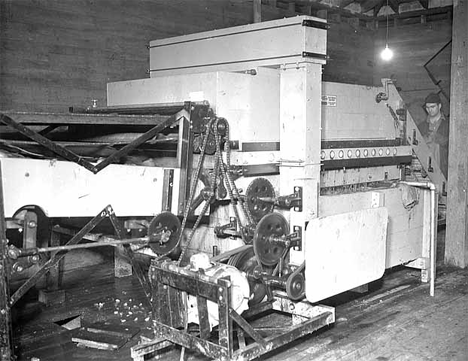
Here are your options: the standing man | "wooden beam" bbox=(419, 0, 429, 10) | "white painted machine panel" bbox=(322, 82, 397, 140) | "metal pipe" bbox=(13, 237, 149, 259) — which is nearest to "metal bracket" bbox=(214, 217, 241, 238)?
"metal pipe" bbox=(13, 237, 149, 259)

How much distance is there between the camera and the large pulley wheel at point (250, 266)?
369 cm

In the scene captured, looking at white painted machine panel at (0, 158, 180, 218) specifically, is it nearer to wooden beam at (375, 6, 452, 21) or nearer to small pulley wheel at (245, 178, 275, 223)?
small pulley wheel at (245, 178, 275, 223)

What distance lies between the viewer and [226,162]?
3672 millimetres

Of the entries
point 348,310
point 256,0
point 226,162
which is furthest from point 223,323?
point 256,0

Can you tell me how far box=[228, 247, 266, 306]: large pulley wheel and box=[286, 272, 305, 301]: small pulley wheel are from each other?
0.71ft

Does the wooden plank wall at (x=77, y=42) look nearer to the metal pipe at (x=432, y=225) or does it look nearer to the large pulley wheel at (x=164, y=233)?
the large pulley wheel at (x=164, y=233)

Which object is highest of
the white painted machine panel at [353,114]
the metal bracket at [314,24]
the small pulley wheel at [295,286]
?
the metal bracket at [314,24]

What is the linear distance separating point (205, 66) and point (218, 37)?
0.25 metres

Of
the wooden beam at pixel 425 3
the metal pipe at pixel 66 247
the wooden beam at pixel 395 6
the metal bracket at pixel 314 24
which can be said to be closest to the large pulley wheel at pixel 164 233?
the metal pipe at pixel 66 247

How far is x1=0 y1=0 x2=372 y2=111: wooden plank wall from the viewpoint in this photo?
15.8 feet

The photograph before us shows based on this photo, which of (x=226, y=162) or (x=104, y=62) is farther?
(x=104, y=62)

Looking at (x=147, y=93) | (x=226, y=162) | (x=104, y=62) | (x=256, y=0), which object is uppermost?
(x=256, y=0)

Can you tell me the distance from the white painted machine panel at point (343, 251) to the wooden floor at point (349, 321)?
0.36 m

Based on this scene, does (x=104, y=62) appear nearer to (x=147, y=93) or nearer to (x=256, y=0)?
(x=147, y=93)
